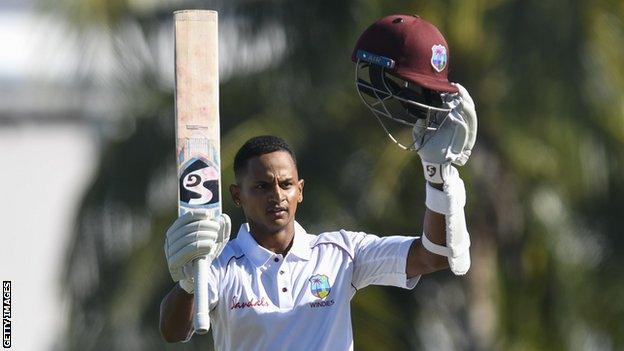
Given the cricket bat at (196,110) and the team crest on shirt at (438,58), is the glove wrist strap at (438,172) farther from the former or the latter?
the cricket bat at (196,110)

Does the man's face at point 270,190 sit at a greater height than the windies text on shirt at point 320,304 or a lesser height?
greater

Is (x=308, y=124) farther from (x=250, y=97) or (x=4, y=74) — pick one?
(x=4, y=74)

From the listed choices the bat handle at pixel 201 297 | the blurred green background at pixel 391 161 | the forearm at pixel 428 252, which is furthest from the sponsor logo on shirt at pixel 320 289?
the blurred green background at pixel 391 161

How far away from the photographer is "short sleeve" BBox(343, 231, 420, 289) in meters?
5.14

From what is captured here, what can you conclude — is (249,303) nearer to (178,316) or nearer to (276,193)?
(178,316)

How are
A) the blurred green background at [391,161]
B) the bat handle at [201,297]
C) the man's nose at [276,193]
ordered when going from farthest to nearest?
the blurred green background at [391,161], the man's nose at [276,193], the bat handle at [201,297]

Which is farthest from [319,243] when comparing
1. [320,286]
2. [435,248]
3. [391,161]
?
[391,161]

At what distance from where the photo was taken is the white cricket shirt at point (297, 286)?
4992mm

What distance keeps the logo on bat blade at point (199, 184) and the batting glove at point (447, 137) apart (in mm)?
623

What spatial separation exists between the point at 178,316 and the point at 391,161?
5.33 metres

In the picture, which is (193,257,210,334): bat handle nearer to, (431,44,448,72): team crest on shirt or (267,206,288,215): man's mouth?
(267,206,288,215): man's mouth

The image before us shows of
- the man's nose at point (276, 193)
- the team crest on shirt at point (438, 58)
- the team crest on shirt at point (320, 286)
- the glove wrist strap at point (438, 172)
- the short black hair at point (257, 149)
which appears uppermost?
the team crest on shirt at point (438, 58)

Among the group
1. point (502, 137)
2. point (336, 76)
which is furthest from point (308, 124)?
point (502, 137)

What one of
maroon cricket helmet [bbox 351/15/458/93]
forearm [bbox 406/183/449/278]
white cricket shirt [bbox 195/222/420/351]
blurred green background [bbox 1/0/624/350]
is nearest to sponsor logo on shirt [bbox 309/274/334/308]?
white cricket shirt [bbox 195/222/420/351]
